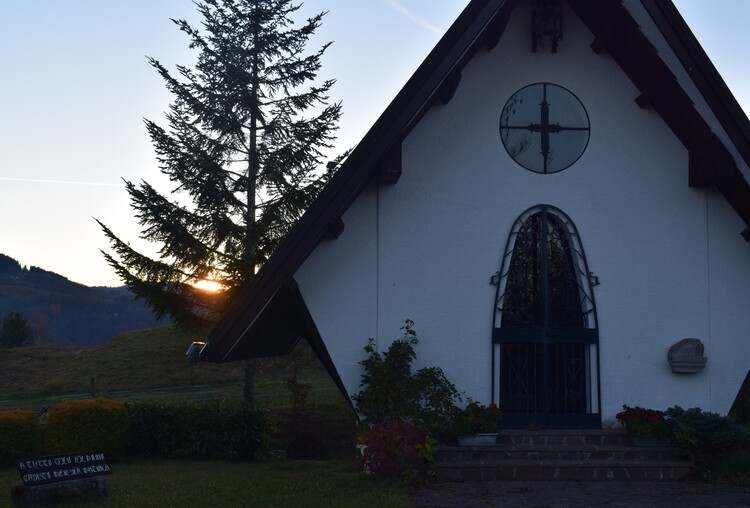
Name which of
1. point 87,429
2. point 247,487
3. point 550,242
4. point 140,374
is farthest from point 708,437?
point 140,374

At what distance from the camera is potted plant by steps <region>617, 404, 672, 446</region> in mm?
11727

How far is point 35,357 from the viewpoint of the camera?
43.2 meters

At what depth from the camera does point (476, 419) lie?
11773mm

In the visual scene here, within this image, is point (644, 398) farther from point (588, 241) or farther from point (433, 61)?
point (433, 61)

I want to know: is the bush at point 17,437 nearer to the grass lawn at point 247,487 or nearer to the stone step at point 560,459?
the grass lawn at point 247,487

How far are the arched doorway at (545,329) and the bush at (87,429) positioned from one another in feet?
24.1

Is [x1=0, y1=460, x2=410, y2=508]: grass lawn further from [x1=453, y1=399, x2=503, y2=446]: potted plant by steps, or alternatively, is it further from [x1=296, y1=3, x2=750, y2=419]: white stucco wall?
[x1=296, y1=3, x2=750, y2=419]: white stucco wall

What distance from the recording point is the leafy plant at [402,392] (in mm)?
11664

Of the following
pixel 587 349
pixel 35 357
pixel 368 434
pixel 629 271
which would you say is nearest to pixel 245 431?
pixel 368 434

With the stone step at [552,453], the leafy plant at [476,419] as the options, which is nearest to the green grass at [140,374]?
the leafy plant at [476,419]

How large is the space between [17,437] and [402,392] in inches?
315

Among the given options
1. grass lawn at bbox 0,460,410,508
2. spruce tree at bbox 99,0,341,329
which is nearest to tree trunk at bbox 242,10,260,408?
spruce tree at bbox 99,0,341,329

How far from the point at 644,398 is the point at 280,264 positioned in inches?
230

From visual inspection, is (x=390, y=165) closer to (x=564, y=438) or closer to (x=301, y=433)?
(x=564, y=438)
